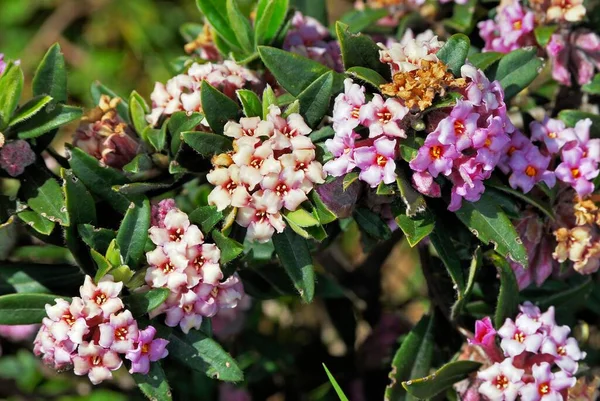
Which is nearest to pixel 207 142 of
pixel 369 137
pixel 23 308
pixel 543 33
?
pixel 369 137

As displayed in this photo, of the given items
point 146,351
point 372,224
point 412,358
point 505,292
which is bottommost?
point 412,358

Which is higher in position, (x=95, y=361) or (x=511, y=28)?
(x=511, y=28)

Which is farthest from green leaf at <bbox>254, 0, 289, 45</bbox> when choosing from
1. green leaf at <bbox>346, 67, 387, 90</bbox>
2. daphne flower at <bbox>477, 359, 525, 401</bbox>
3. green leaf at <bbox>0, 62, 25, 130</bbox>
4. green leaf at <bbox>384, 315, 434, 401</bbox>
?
daphne flower at <bbox>477, 359, 525, 401</bbox>

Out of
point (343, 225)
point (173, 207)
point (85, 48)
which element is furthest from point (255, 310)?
point (85, 48)

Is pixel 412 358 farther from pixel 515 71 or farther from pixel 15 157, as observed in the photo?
pixel 15 157

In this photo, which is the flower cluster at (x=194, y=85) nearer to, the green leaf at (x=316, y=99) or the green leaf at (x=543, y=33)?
the green leaf at (x=316, y=99)

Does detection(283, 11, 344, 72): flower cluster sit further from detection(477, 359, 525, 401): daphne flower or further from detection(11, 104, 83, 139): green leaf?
detection(477, 359, 525, 401): daphne flower
